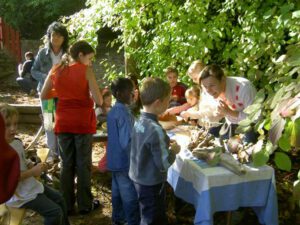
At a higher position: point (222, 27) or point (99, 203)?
point (222, 27)

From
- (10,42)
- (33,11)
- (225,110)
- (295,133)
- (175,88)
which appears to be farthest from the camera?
(33,11)

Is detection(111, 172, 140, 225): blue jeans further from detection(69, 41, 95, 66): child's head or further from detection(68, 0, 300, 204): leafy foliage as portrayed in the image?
detection(68, 0, 300, 204): leafy foliage

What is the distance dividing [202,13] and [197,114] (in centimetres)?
130

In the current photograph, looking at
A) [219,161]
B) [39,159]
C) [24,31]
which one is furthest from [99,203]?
[24,31]

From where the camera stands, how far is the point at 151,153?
9.62 ft

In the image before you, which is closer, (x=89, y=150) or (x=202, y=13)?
(x=89, y=150)

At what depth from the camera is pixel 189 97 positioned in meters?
4.79

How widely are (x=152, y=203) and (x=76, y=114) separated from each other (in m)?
1.19

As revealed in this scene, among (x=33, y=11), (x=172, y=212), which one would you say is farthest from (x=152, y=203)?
(x=33, y=11)

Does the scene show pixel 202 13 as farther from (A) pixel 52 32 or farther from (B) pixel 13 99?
(B) pixel 13 99

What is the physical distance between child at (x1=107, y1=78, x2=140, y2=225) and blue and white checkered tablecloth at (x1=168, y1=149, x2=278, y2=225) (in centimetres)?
53

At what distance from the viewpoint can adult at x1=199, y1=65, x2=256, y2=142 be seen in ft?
11.6

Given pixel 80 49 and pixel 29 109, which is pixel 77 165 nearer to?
pixel 80 49

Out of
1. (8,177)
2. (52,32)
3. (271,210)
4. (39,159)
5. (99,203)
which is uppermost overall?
(52,32)
